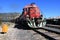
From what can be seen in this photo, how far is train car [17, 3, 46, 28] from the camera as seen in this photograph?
2635 centimetres

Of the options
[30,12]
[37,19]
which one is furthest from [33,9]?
[37,19]

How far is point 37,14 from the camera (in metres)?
29.1

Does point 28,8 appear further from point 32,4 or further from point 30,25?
point 30,25

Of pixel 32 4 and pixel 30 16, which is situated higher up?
pixel 32 4

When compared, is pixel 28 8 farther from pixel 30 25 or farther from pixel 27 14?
pixel 30 25

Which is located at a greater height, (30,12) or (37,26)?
(30,12)

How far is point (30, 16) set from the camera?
28859mm

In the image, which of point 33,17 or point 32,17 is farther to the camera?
point 32,17

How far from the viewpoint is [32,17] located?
93.0 feet

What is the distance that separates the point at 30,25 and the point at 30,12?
4.25 meters

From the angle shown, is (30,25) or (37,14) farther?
(37,14)

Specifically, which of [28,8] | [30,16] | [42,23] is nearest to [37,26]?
[42,23]

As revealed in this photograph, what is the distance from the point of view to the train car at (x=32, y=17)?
86.5 feet

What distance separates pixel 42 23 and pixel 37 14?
292cm
